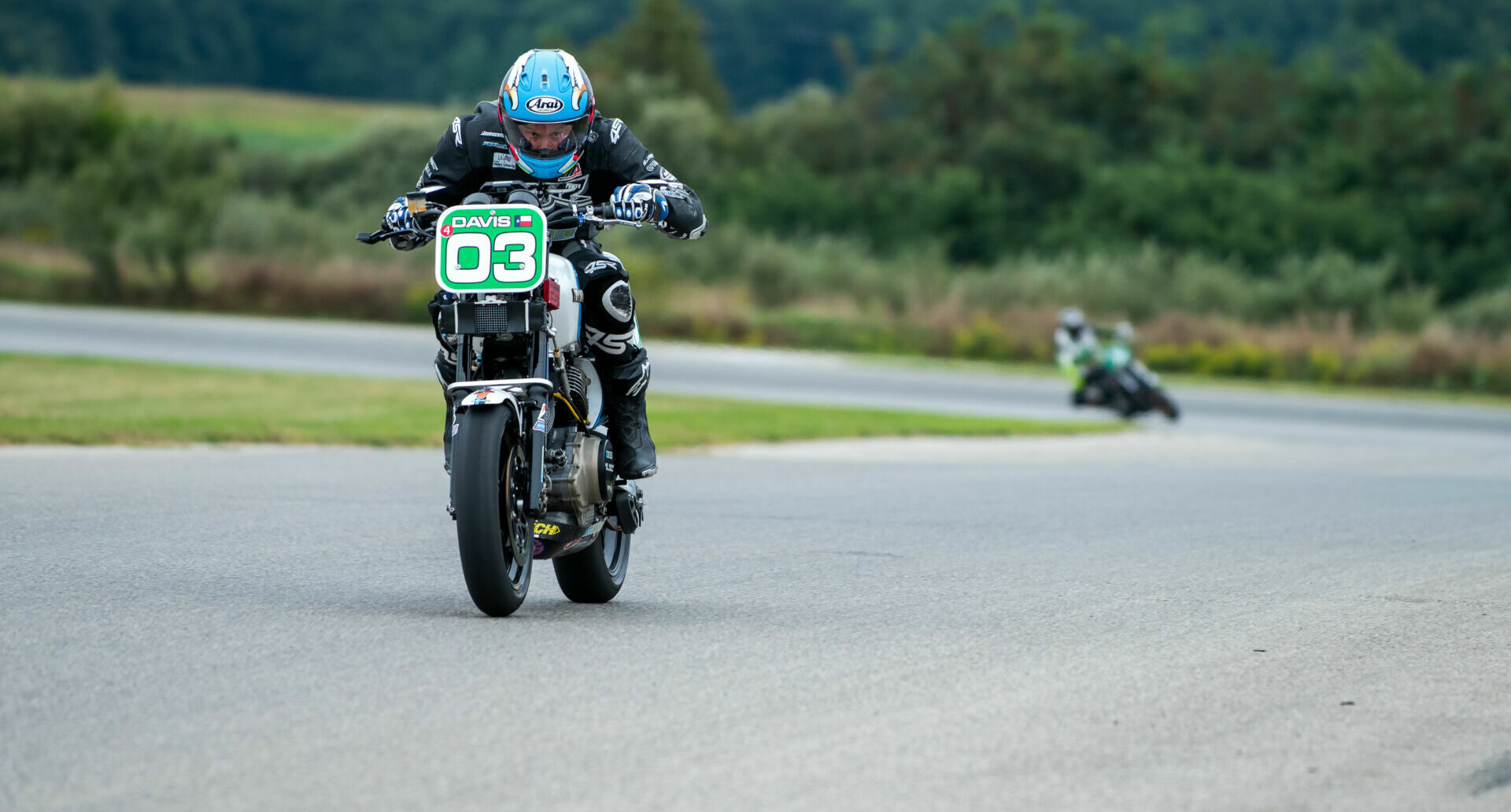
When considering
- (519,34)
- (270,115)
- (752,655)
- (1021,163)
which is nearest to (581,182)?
(752,655)

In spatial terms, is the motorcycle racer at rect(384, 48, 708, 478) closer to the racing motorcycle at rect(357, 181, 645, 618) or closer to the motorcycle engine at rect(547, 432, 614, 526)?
the racing motorcycle at rect(357, 181, 645, 618)

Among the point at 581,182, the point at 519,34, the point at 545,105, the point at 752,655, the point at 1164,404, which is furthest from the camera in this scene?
the point at 519,34

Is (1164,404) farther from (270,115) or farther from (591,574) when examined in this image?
(270,115)

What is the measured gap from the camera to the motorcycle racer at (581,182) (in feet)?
21.3

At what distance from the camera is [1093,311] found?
140 ft

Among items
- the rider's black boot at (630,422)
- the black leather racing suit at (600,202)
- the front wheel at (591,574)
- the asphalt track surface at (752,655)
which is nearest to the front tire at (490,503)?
the asphalt track surface at (752,655)

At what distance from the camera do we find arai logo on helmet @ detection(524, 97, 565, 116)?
6.48 m

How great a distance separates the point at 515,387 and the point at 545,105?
1.03 m

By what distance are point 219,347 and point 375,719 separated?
78.5ft

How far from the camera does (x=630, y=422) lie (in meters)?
6.98

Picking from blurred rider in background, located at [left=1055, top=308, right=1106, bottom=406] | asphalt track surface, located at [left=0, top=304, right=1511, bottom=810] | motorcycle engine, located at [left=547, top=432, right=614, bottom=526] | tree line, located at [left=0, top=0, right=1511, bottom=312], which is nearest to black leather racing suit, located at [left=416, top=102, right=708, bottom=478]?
motorcycle engine, located at [left=547, top=432, right=614, bottom=526]

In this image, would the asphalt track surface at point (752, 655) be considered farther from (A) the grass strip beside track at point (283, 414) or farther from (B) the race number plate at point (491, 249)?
(A) the grass strip beside track at point (283, 414)

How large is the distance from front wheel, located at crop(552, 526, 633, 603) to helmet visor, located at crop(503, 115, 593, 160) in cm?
140

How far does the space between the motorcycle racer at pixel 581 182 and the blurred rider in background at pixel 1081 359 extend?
62.4ft
